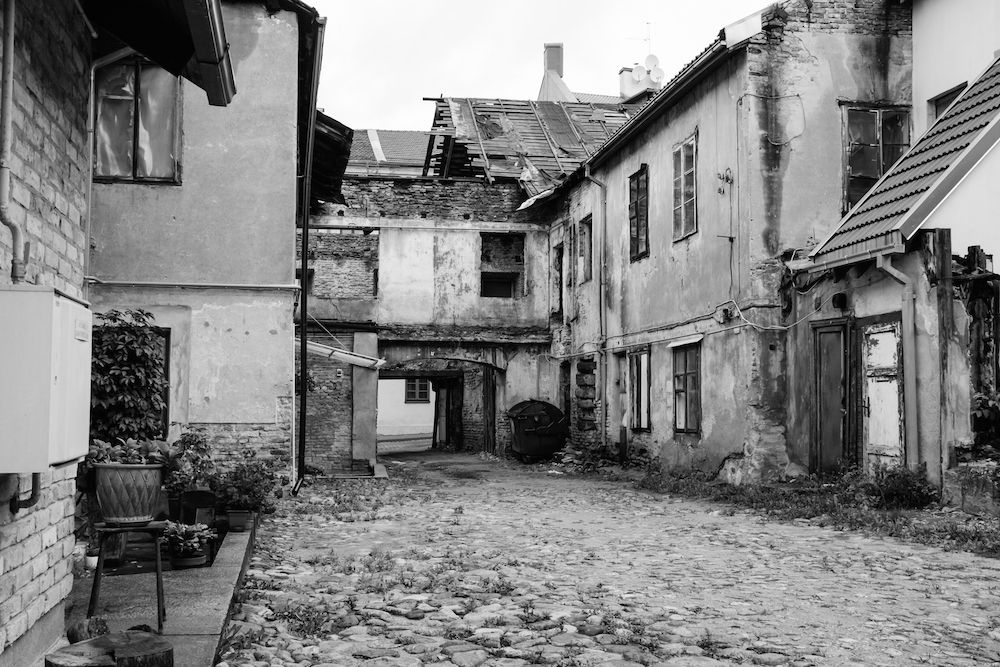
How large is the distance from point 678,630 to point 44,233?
377 centimetres

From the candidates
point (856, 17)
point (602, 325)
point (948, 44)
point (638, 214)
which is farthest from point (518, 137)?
point (948, 44)

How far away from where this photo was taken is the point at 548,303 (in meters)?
21.8

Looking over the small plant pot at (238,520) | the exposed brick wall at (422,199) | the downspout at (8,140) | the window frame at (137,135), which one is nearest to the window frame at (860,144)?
the window frame at (137,135)

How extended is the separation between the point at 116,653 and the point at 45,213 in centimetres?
209

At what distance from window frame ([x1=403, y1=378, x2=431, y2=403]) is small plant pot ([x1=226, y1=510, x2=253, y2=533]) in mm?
27797

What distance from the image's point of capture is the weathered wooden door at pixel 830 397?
38.4ft

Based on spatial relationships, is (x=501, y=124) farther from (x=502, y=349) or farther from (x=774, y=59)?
(x=774, y=59)

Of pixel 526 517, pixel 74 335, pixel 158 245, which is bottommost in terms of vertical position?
pixel 526 517

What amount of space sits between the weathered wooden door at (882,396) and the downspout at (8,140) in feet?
29.4

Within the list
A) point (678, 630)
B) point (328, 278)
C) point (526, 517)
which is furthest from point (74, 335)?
point (328, 278)

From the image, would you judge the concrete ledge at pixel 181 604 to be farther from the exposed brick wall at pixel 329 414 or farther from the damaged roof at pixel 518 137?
the damaged roof at pixel 518 137

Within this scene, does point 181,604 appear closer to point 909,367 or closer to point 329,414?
point 909,367

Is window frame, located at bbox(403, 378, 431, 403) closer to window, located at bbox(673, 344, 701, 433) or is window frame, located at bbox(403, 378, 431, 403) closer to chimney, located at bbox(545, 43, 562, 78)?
chimney, located at bbox(545, 43, 562, 78)

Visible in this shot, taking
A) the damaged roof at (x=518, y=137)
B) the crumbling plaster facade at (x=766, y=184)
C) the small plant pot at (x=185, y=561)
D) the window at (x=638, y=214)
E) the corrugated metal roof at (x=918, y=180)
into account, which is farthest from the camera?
the damaged roof at (x=518, y=137)
